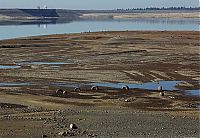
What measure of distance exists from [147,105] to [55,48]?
1105 inches

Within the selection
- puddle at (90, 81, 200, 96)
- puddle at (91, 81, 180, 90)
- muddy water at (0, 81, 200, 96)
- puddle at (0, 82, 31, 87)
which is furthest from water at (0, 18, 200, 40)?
puddle at (90, 81, 200, 96)

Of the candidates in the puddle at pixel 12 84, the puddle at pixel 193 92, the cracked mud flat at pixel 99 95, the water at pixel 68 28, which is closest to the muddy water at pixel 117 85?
the puddle at pixel 12 84

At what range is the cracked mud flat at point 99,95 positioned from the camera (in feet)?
50.6

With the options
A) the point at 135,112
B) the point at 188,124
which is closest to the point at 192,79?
the point at 135,112

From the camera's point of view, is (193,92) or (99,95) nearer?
(99,95)

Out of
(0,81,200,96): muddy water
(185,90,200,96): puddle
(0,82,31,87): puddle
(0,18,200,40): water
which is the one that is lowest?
(0,18,200,40): water

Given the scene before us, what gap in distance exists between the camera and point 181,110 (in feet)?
62.0

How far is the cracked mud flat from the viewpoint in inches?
607

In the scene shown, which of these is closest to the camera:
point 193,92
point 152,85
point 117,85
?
point 193,92

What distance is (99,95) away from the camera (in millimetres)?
22562

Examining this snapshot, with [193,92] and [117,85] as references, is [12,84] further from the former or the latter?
[193,92]

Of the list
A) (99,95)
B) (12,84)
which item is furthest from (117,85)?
(12,84)

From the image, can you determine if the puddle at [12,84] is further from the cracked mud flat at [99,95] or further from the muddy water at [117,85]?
the cracked mud flat at [99,95]

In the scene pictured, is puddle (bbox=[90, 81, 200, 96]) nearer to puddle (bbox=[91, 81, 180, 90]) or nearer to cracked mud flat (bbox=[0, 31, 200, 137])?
puddle (bbox=[91, 81, 180, 90])
